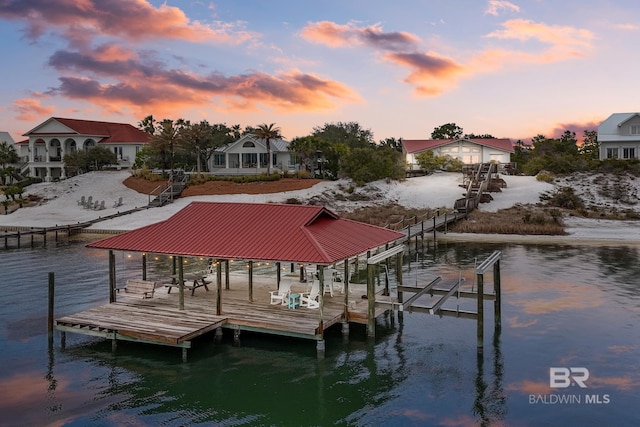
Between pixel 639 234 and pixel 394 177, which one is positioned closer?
pixel 639 234

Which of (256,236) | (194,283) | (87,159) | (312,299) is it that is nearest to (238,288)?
(194,283)

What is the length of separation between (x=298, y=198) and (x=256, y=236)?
149ft

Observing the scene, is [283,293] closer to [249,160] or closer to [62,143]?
[249,160]

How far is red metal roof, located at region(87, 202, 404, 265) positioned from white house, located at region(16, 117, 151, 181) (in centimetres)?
7351

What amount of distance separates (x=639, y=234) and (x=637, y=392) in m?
37.4

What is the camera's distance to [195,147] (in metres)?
83.4

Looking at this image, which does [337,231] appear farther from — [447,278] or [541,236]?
[541,236]

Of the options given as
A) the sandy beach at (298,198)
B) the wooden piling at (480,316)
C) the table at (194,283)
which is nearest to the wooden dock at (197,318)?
the table at (194,283)

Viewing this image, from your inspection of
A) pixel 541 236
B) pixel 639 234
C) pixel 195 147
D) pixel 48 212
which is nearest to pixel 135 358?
pixel 541 236

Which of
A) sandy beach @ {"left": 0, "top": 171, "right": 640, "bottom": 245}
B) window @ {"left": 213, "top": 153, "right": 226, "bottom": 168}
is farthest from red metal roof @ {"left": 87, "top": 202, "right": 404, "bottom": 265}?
window @ {"left": 213, "top": 153, "right": 226, "bottom": 168}

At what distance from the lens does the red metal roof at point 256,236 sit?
67.7 ft

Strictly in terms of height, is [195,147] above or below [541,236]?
above

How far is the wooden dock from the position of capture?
20094 millimetres

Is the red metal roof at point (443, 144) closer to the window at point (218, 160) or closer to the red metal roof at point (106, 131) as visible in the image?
the window at point (218, 160)
